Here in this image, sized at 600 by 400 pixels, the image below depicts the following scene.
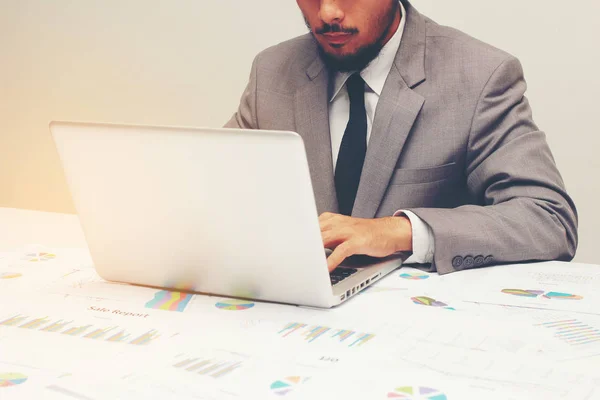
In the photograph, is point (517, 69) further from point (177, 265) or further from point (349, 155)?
point (177, 265)

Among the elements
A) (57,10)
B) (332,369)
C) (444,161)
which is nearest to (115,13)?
(57,10)

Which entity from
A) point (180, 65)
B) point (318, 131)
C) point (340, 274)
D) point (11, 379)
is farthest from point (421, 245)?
point (180, 65)

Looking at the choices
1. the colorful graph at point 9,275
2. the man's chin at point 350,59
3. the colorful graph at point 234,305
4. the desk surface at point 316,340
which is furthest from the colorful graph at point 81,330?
the man's chin at point 350,59

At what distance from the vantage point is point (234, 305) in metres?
1.03

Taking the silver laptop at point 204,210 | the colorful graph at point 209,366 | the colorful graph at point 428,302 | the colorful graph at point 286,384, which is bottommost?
the colorful graph at point 428,302

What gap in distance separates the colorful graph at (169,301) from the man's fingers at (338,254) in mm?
216

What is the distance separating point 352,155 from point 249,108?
14.0 inches

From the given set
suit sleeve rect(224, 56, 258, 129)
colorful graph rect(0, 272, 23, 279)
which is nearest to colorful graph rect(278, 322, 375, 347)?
colorful graph rect(0, 272, 23, 279)

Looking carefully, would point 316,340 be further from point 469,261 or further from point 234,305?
point 469,261

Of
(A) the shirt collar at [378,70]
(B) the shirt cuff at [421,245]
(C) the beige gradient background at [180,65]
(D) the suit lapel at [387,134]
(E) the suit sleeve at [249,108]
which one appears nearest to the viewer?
(B) the shirt cuff at [421,245]

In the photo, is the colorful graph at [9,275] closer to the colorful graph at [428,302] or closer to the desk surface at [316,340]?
the desk surface at [316,340]

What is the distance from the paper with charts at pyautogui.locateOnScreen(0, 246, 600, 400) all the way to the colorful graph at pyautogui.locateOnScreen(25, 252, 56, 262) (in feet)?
0.43

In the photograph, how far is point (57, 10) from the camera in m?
3.01

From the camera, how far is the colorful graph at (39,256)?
1321 millimetres
